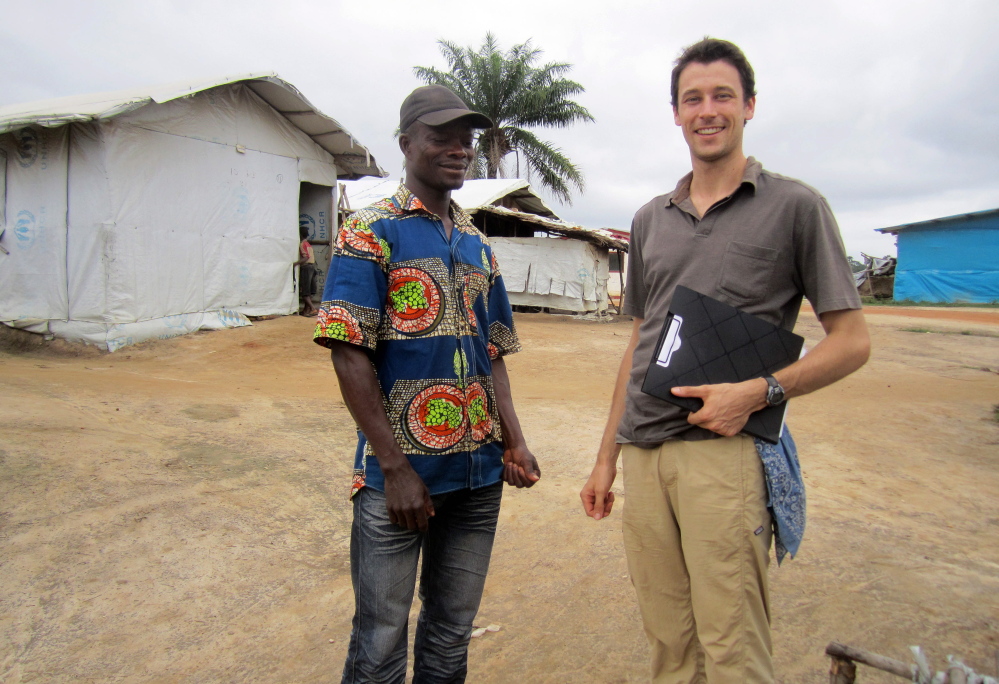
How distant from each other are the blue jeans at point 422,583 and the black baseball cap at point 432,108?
1.00 metres

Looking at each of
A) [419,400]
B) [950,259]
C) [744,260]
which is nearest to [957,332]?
[950,259]

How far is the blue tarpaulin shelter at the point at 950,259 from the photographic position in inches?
927

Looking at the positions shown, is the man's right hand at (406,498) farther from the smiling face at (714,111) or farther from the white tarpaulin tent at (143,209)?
the white tarpaulin tent at (143,209)

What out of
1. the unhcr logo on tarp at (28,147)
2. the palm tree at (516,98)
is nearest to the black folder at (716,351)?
the unhcr logo on tarp at (28,147)

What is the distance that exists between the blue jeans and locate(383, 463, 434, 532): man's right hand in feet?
0.19

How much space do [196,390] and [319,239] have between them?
7012mm

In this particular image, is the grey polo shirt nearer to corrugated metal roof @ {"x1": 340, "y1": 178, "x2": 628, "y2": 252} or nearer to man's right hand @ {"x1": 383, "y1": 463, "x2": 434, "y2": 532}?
man's right hand @ {"x1": 383, "y1": 463, "x2": 434, "y2": 532}

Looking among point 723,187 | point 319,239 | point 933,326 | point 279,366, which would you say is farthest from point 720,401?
point 933,326

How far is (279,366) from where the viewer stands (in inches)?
330

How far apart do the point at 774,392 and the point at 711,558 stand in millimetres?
420

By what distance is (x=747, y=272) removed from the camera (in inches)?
62.4

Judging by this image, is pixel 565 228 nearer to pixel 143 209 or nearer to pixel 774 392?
pixel 143 209

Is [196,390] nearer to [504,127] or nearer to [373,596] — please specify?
[373,596]

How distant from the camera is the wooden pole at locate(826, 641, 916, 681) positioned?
5.64ft
